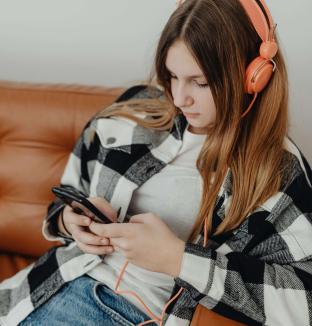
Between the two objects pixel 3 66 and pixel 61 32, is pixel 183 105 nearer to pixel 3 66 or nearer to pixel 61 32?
pixel 61 32

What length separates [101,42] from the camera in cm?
127

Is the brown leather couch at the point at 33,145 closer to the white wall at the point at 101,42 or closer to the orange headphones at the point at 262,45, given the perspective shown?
the white wall at the point at 101,42

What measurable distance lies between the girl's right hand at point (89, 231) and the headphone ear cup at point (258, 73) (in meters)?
0.36

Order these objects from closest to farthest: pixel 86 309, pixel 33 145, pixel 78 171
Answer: pixel 86 309
pixel 78 171
pixel 33 145

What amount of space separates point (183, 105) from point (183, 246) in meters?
0.26

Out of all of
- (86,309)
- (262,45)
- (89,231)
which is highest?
(262,45)

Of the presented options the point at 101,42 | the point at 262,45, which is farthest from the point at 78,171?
the point at 262,45

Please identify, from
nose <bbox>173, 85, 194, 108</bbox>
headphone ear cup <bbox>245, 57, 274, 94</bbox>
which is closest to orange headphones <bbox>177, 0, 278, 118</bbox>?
headphone ear cup <bbox>245, 57, 274, 94</bbox>

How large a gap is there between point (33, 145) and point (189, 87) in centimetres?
51

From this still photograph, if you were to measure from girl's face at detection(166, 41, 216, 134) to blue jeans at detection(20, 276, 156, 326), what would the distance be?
39 cm

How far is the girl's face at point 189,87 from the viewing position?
824 millimetres

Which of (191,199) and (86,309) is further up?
(191,199)

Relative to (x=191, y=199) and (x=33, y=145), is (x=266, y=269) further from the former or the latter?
(x=33, y=145)

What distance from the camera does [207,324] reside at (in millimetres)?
813
